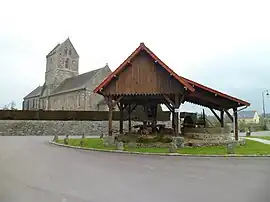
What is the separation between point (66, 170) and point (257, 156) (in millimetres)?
8426

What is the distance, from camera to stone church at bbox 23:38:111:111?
52312 millimetres

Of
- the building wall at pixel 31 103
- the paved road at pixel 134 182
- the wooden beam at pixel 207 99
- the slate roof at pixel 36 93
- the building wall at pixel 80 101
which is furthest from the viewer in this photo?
the slate roof at pixel 36 93

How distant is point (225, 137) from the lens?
19.6m

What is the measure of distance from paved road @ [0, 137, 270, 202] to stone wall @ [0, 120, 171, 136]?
28.1m

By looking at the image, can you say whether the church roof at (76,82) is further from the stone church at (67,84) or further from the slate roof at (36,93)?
the slate roof at (36,93)

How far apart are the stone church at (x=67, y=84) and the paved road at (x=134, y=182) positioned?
4180 cm

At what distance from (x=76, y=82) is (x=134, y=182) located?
5254 centimetres

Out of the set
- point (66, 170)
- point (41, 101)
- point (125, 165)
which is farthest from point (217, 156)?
point (41, 101)

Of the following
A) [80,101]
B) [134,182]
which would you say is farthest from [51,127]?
[134,182]

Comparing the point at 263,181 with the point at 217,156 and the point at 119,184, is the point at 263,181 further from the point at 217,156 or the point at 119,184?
the point at 217,156

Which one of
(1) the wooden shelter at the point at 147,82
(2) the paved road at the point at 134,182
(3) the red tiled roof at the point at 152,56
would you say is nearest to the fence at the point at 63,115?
(1) the wooden shelter at the point at 147,82

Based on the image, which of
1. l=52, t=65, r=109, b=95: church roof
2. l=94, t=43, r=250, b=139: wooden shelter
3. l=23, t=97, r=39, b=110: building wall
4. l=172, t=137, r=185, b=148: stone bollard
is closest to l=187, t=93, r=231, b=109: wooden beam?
l=94, t=43, r=250, b=139: wooden shelter

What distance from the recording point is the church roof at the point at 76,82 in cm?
5450

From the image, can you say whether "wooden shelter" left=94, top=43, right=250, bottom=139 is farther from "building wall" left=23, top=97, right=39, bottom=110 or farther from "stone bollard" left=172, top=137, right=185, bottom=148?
"building wall" left=23, top=97, right=39, bottom=110
